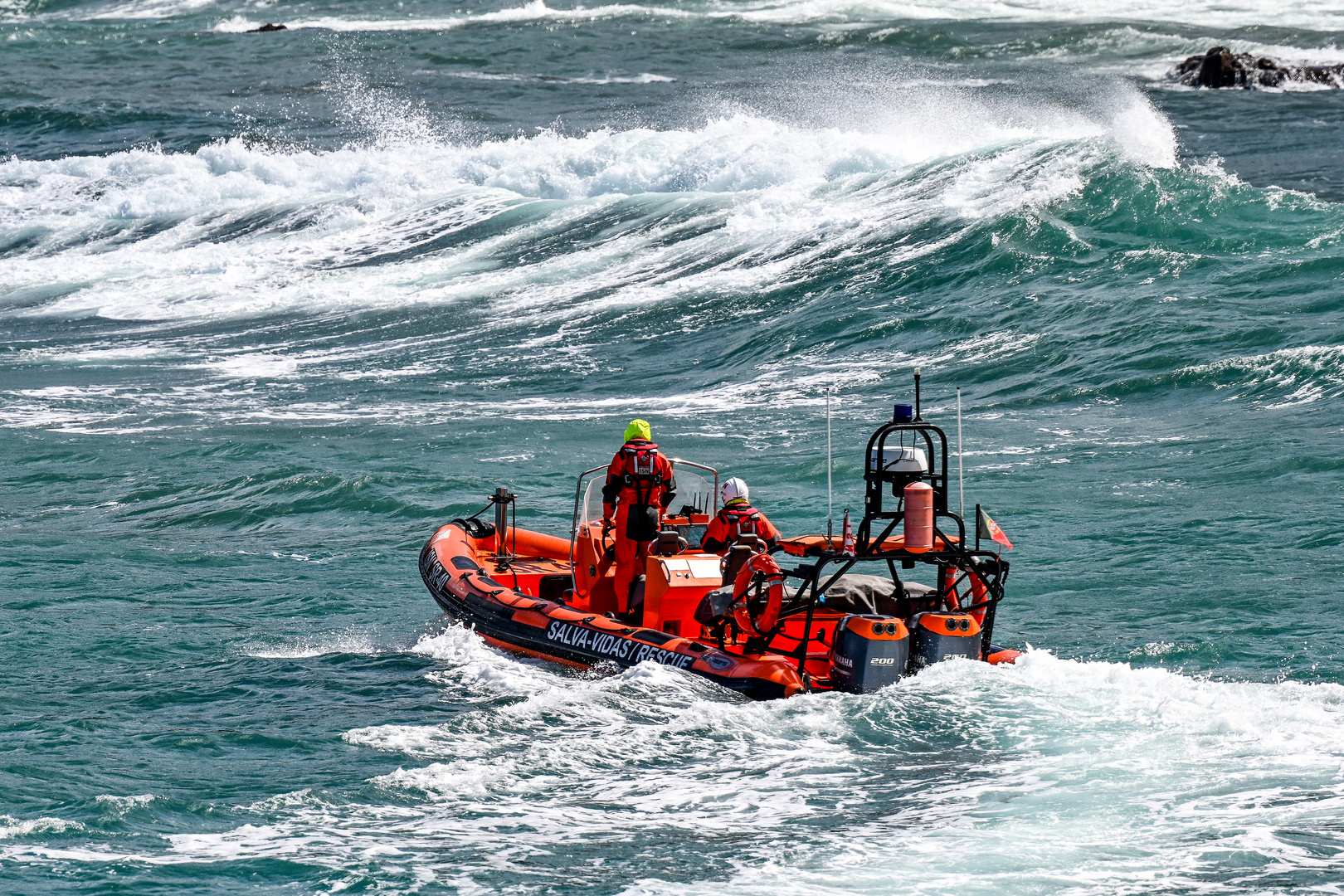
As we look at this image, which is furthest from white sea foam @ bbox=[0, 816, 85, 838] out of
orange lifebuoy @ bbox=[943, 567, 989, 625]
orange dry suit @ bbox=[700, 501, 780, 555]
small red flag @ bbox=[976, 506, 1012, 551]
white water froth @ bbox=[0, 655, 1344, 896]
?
small red flag @ bbox=[976, 506, 1012, 551]

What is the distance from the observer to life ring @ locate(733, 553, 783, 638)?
9.89 meters

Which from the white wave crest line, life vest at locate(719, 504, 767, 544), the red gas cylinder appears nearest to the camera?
the red gas cylinder

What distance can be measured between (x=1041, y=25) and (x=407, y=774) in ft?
145

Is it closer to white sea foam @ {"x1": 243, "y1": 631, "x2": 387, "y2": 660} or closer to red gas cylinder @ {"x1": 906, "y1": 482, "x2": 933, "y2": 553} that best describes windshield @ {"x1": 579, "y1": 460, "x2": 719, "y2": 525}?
white sea foam @ {"x1": 243, "y1": 631, "x2": 387, "y2": 660}

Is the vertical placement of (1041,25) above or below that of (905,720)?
above

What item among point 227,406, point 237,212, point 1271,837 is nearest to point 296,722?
point 1271,837

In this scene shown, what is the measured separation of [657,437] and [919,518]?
28.8 ft

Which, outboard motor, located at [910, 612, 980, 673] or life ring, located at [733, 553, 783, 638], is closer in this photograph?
outboard motor, located at [910, 612, 980, 673]

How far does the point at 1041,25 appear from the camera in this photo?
4831 cm

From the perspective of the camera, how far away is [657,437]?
17.6 metres

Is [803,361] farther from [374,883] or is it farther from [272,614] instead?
[374,883]

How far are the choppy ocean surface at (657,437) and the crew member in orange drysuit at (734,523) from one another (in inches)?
52.6

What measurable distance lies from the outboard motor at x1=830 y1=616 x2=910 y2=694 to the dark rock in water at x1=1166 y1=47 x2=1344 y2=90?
31290 mm

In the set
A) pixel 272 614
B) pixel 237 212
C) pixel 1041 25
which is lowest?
pixel 272 614
